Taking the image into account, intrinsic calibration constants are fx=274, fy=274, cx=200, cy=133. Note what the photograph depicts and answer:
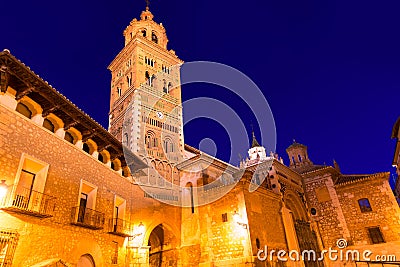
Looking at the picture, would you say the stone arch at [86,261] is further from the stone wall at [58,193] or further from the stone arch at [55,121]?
the stone arch at [55,121]

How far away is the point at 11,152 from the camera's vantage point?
28.8 feet

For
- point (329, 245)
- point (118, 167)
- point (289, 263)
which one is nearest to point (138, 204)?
point (118, 167)

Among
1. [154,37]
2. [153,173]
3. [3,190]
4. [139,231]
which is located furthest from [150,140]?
[154,37]

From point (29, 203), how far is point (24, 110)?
344cm

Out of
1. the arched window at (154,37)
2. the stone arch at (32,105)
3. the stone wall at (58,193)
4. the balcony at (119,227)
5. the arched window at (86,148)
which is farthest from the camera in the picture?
the arched window at (154,37)

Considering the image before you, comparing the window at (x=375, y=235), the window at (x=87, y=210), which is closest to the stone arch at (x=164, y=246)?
the window at (x=87, y=210)

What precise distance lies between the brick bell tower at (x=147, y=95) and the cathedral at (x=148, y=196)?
0.13m

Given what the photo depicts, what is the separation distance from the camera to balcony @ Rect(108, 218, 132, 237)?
12289 mm

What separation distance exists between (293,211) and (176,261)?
394 inches

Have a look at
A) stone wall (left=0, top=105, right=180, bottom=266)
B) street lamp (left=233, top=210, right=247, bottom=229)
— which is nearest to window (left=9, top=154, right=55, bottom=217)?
stone wall (left=0, top=105, right=180, bottom=266)

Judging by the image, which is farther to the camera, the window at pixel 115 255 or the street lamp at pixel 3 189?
the window at pixel 115 255

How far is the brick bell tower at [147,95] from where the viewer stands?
24.1 metres

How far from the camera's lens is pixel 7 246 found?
7.91 metres

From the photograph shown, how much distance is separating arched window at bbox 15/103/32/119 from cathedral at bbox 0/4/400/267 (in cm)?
5
